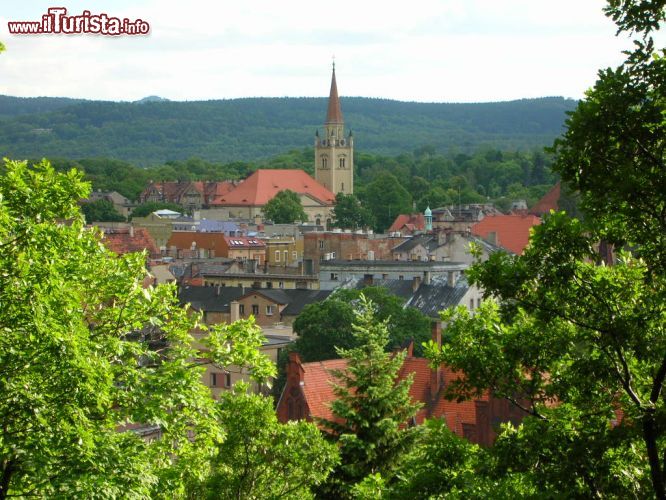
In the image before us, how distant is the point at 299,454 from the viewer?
73.9 feet

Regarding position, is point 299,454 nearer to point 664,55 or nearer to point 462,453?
point 462,453

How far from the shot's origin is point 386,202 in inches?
6924

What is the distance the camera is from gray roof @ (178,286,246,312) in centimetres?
7506

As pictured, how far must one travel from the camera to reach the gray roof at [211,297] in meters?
75.1

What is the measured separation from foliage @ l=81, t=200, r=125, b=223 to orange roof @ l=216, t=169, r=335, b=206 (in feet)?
75.8

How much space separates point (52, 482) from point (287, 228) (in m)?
116

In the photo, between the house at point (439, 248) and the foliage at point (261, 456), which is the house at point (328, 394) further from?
the house at point (439, 248)

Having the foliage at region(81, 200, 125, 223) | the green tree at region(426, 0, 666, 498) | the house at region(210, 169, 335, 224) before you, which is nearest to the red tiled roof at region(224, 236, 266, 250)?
the foliage at region(81, 200, 125, 223)

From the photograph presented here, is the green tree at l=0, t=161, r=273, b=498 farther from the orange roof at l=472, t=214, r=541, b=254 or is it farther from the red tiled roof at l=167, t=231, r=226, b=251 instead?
the red tiled roof at l=167, t=231, r=226, b=251

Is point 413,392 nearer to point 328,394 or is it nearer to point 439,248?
point 328,394

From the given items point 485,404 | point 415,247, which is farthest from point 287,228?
point 485,404

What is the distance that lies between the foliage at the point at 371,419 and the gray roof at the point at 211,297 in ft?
158

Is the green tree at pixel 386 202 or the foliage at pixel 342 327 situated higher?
the foliage at pixel 342 327

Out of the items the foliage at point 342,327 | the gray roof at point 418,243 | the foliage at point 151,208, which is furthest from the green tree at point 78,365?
the foliage at point 151,208
